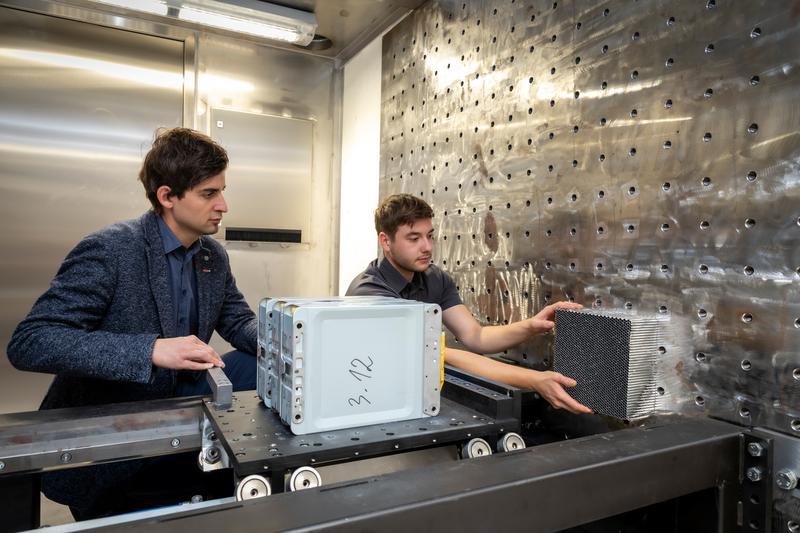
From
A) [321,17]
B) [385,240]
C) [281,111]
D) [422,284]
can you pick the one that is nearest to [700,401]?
[422,284]

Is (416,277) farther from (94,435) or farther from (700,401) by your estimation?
(94,435)

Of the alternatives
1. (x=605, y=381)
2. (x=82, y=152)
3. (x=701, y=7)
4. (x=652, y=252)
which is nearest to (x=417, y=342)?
(x=605, y=381)

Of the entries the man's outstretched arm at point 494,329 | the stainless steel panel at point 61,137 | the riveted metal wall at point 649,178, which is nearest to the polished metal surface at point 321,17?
the stainless steel panel at point 61,137

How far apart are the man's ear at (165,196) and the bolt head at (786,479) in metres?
1.44

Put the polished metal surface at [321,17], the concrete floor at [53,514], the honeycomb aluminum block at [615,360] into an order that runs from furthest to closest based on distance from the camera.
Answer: the polished metal surface at [321,17]
the concrete floor at [53,514]
the honeycomb aluminum block at [615,360]

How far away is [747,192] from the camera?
3.11 ft

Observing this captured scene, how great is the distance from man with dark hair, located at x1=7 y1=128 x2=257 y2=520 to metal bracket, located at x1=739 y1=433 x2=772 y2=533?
0.97 meters

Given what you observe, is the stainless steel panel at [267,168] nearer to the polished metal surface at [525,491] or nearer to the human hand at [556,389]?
the human hand at [556,389]

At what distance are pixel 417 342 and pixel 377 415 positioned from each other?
5.5 inches

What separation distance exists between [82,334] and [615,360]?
1119 millimetres

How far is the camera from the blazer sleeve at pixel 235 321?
156cm

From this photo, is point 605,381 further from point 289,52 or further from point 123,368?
point 289,52

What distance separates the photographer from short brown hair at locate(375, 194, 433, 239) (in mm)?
1669

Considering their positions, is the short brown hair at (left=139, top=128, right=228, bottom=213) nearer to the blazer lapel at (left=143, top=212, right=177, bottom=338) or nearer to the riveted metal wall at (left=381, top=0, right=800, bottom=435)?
the blazer lapel at (left=143, top=212, right=177, bottom=338)
